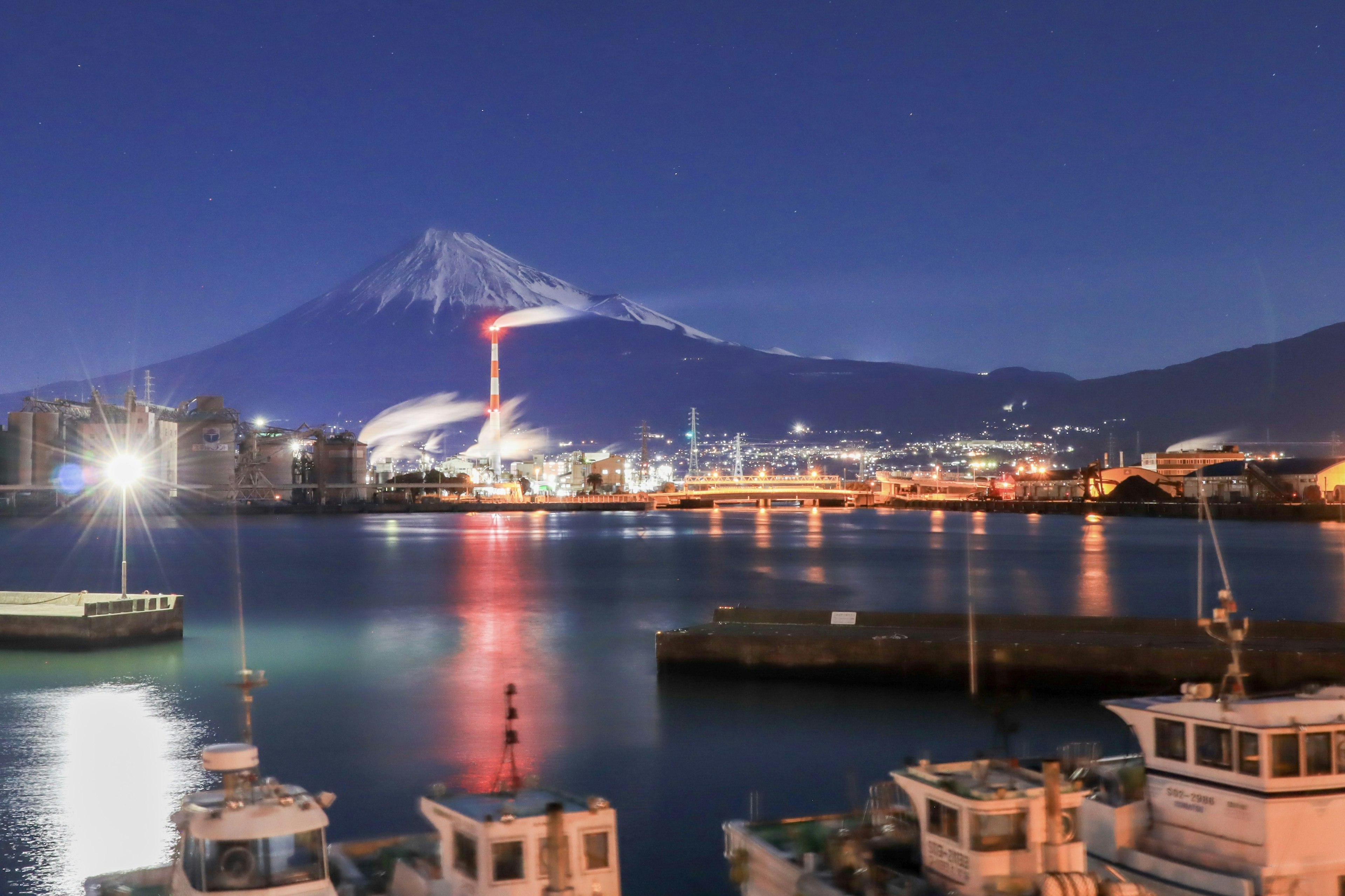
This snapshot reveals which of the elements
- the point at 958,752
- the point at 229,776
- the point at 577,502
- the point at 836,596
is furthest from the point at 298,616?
the point at 577,502

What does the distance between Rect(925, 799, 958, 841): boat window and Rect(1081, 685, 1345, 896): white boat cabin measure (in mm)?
→ 1225

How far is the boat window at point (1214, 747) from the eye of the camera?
6.22 m

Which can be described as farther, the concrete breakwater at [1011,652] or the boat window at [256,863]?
the concrete breakwater at [1011,652]

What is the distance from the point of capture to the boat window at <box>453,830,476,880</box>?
18.0 ft

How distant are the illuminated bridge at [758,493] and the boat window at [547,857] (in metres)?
113

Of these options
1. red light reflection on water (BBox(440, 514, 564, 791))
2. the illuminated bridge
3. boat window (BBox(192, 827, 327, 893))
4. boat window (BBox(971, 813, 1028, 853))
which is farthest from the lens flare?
boat window (BBox(971, 813, 1028, 853))

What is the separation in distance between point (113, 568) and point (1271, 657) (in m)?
41.7

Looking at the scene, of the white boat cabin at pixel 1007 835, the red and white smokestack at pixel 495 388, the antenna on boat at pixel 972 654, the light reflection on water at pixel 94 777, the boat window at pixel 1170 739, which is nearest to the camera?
the white boat cabin at pixel 1007 835

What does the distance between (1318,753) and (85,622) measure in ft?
60.2

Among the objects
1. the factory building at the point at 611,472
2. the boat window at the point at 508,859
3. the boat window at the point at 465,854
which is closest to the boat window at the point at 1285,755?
the boat window at the point at 508,859

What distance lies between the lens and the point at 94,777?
1206 centimetres

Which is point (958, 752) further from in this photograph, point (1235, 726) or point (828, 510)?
point (828, 510)

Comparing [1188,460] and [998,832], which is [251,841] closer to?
[998,832]

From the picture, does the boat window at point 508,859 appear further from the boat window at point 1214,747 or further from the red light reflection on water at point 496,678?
the red light reflection on water at point 496,678
